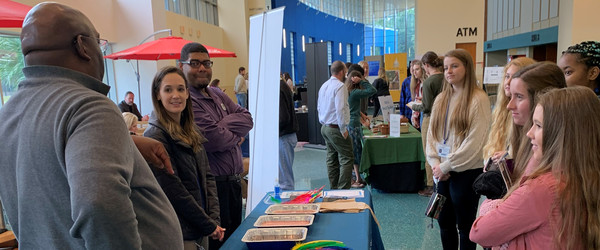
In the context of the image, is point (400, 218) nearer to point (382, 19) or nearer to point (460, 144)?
point (460, 144)

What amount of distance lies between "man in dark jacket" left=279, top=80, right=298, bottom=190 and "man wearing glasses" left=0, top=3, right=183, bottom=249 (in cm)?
326

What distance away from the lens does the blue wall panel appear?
16.2 m

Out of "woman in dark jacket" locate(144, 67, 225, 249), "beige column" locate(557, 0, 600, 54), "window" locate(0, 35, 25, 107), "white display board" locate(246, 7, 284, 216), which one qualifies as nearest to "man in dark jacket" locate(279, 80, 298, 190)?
"white display board" locate(246, 7, 284, 216)

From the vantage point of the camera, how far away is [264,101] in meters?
2.85

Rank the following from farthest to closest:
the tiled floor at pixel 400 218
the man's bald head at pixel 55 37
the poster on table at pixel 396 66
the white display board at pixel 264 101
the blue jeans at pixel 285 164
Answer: the poster on table at pixel 396 66 < the blue jeans at pixel 285 164 < the tiled floor at pixel 400 218 < the white display board at pixel 264 101 < the man's bald head at pixel 55 37

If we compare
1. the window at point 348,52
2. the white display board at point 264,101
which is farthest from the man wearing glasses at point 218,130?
the window at point 348,52

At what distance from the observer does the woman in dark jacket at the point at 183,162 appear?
1700 mm

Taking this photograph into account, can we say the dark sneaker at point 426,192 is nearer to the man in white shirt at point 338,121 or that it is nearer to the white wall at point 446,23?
the man in white shirt at point 338,121

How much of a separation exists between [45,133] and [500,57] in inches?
643

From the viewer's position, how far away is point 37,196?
893 millimetres

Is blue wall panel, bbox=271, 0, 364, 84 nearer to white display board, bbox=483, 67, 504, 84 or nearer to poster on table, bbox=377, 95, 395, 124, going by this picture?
poster on table, bbox=377, 95, 395, 124

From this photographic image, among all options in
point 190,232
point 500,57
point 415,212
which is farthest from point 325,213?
point 500,57

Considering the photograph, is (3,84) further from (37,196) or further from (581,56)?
(581,56)

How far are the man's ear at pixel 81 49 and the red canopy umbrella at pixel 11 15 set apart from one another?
2060 millimetres
